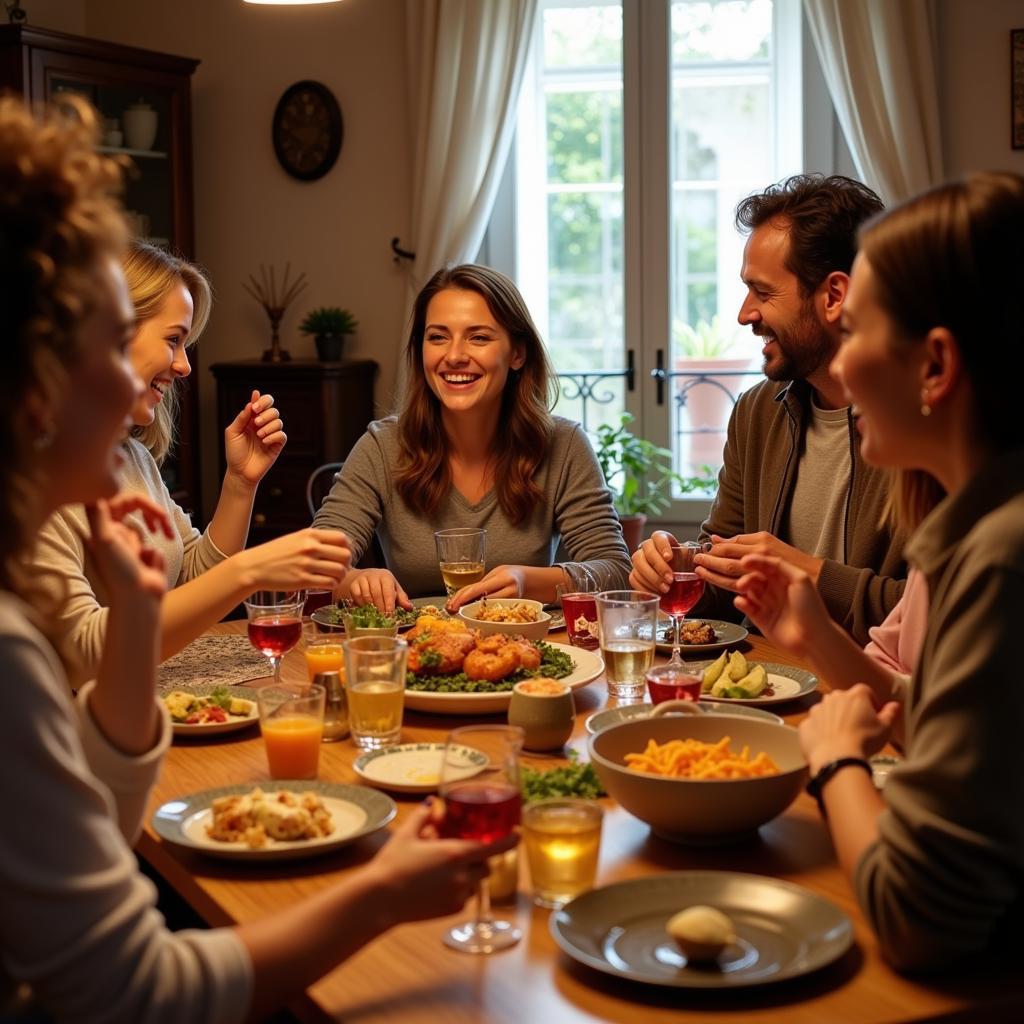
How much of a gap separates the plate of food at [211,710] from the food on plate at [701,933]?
88cm

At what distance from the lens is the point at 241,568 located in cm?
205

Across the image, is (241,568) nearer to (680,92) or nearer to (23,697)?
(23,697)

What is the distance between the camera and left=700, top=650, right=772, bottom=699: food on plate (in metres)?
2.01

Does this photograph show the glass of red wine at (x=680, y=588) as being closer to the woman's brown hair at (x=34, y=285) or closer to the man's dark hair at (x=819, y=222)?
the man's dark hair at (x=819, y=222)

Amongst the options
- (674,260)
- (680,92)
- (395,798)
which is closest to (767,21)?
(680,92)

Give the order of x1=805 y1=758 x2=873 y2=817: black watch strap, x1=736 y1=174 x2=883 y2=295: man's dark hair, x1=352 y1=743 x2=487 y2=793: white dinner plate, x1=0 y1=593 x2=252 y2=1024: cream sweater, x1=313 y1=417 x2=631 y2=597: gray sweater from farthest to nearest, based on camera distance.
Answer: x1=313 y1=417 x2=631 y2=597: gray sweater < x1=736 y1=174 x2=883 y2=295: man's dark hair < x1=352 y1=743 x2=487 y2=793: white dinner plate < x1=805 y1=758 x2=873 y2=817: black watch strap < x1=0 y1=593 x2=252 y2=1024: cream sweater

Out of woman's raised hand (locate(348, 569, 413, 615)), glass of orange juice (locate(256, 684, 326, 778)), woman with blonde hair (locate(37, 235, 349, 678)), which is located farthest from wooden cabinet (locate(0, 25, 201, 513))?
glass of orange juice (locate(256, 684, 326, 778))

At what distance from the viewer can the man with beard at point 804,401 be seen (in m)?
2.75

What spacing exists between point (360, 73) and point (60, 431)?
4.58 metres

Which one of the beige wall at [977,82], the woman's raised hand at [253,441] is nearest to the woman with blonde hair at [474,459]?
the woman's raised hand at [253,441]

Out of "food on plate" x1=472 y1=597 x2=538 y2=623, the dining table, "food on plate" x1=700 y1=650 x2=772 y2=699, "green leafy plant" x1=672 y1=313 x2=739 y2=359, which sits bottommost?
the dining table

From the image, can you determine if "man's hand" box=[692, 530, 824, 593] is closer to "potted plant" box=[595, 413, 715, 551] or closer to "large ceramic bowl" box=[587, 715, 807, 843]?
"large ceramic bowl" box=[587, 715, 807, 843]

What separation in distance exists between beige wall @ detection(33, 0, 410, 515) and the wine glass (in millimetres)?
4255

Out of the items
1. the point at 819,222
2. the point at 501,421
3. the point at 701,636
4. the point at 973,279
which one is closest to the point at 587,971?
the point at 973,279
